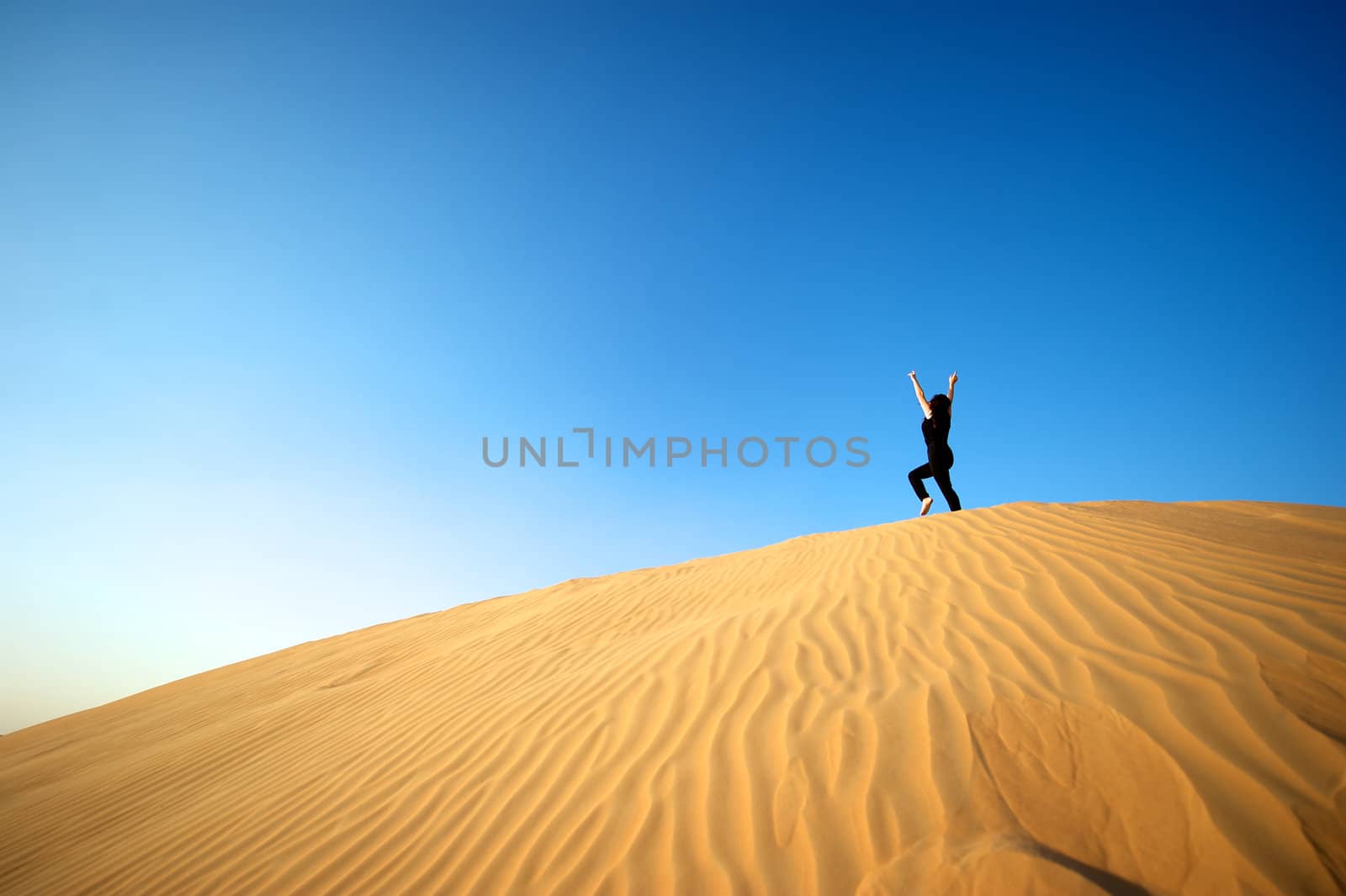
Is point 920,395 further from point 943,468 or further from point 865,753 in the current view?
point 865,753

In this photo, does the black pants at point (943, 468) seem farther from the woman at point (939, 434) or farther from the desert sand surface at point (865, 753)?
the desert sand surface at point (865, 753)

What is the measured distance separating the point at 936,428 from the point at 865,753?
21.5 ft

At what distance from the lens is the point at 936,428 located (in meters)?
8.08

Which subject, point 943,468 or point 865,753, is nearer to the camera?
point 865,753

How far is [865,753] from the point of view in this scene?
8.27 ft

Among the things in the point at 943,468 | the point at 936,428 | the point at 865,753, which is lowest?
the point at 865,753

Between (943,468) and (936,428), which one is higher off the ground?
(936,428)

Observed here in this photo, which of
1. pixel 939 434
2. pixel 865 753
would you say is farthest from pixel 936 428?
pixel 865 753

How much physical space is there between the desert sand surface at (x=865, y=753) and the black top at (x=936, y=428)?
248 centimetres

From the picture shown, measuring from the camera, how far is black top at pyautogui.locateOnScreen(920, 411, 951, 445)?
26.5ft

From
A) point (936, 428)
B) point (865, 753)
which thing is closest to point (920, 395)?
point (936, 428)

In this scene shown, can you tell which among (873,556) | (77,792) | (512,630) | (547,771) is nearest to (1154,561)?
(873,556)

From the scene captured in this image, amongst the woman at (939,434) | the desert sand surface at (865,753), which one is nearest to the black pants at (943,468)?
the woman at (939,434)

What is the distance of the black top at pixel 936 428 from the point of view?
808 cm
